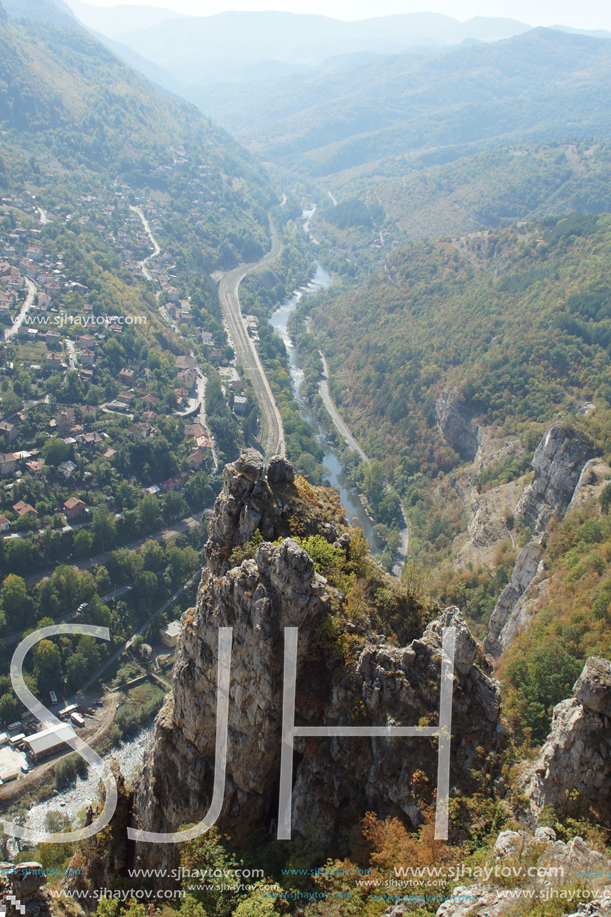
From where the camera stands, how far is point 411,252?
114188mm

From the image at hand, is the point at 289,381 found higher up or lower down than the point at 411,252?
lower down

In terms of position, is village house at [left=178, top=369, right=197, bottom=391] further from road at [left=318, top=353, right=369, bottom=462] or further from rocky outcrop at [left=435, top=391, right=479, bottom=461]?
rocky outcrop at [left=435, top=391, right=479, bottom=461]

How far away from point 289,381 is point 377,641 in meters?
86.5

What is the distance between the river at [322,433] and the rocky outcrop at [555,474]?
44.0ft

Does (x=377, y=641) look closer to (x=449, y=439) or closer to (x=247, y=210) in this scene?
(x=449, y=439)

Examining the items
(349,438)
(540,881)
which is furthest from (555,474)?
(349,438)

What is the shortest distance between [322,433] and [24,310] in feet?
142

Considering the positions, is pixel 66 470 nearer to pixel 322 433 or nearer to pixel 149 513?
pixel 149 513

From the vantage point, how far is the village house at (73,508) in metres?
58.8

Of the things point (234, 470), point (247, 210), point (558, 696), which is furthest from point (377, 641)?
point (247, 210)

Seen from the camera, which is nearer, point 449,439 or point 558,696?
point 558,696

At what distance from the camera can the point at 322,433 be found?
294 ft

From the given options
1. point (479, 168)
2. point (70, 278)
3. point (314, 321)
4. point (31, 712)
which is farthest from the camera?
point (479, 168)

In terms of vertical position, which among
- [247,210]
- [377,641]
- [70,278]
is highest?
[247,210]
